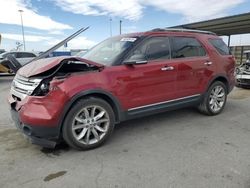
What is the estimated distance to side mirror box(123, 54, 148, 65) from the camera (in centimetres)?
391

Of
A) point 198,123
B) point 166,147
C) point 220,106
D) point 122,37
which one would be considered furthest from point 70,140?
point 220,106

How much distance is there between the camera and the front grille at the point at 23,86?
3.40 m

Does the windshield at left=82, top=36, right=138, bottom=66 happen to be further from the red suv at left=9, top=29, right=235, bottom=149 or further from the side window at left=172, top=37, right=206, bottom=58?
the side window at left=172, top=37, right=206, bottom=58

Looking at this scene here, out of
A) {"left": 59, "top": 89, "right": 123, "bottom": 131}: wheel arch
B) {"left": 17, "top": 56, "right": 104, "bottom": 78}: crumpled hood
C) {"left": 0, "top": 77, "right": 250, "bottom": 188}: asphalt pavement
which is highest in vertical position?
{"left": 17, "top": 56, "right": 104, "bottom": 78}: crumpled hood

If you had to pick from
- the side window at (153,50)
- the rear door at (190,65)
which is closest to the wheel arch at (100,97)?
the side window at (153,50)

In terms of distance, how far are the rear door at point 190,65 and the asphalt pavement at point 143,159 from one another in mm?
720

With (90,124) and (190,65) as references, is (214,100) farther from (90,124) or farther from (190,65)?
(90,124)

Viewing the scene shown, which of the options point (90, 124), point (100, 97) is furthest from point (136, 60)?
point (90, 124)

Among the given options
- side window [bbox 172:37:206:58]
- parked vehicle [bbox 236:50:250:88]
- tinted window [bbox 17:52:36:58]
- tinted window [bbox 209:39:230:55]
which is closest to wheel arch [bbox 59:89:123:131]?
side window [bbox 172:37:206:58]

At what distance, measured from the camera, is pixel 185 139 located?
4.08 m

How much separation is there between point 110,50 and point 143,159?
204 cm

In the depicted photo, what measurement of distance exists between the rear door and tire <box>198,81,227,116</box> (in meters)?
0.27

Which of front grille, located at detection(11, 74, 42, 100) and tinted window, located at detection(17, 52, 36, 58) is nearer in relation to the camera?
front grille, located at detection(11, 74, 42, 100)

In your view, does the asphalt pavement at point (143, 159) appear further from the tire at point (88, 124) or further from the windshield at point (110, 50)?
the windshield at point (110, 50)
